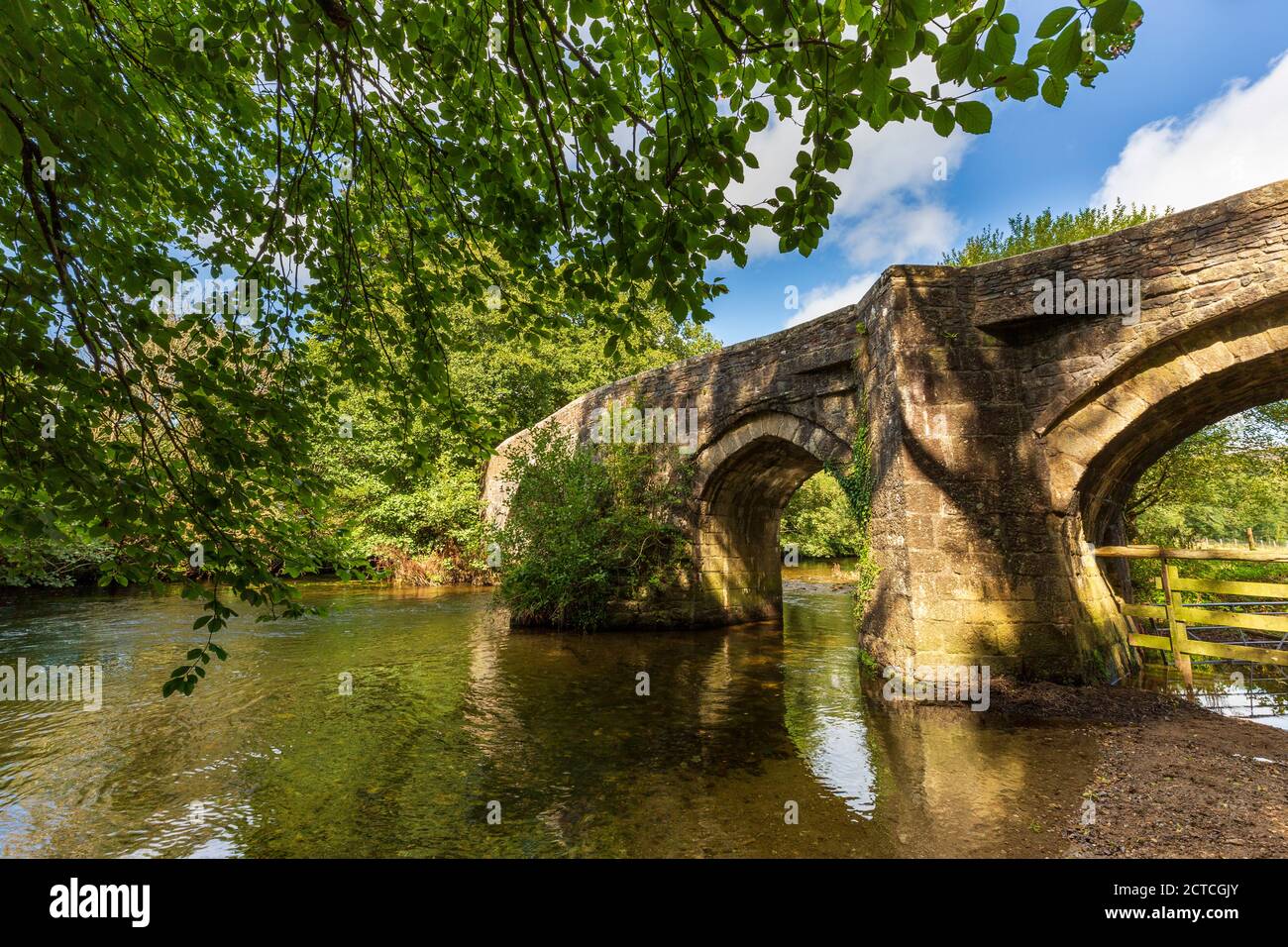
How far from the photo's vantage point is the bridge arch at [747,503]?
9.31 meters

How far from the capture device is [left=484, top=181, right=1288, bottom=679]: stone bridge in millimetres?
5305

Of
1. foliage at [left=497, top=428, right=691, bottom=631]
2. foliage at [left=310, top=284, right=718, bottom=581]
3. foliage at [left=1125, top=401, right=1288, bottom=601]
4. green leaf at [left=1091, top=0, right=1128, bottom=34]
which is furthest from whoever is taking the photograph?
foliage at [left=310, top=284, right=718, bottom=581]

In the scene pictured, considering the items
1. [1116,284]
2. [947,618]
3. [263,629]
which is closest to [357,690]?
[263,629]

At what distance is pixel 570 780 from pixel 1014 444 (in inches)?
219

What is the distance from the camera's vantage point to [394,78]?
3131 mm

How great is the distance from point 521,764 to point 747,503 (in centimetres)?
754

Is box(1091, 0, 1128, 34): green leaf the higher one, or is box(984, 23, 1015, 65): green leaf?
box(984, 23, 1015, 65): green leaf

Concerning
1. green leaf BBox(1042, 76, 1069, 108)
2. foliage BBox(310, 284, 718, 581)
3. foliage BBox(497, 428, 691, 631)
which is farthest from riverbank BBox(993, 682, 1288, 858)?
foliage BBox(310, 284, 718, 581)

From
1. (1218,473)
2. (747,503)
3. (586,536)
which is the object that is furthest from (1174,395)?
(1218,473)

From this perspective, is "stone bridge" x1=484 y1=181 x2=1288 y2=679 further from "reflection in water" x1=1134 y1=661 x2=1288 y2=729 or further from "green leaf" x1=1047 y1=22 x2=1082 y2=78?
"green leaf" x1=1047 y1=22 x2=1082 y2=78

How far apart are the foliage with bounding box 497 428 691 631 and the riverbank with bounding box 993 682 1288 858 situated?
589 centimetres

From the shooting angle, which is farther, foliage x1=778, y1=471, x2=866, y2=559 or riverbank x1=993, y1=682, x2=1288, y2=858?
foliage x1=778, y1=471, x2=866, y2=559

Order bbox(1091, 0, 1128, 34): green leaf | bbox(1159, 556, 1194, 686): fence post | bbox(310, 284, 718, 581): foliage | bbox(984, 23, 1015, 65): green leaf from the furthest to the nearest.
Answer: bbox(310, 284, 718, 581): foliage
bbox(1159, 556, 1194, 686): fence post
bbox(984, 23, 1015, 65): green leaf
bbox(1091, 0, 1128, 34): green leaf

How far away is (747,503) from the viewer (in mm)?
11172
